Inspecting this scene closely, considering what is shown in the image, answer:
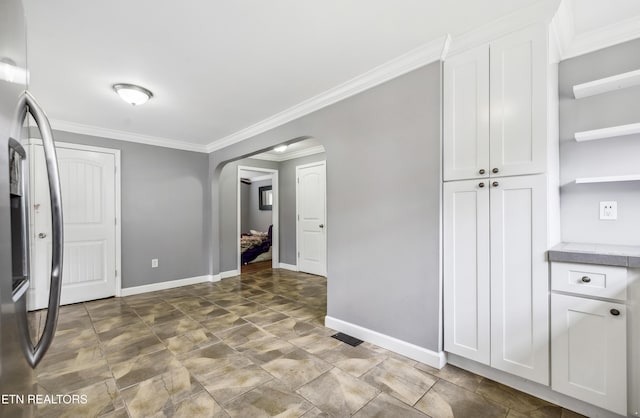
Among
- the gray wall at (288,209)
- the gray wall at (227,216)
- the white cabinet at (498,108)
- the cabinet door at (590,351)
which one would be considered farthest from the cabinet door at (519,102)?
the gray wall at (227,216)

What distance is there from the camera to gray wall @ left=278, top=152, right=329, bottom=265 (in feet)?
19.3

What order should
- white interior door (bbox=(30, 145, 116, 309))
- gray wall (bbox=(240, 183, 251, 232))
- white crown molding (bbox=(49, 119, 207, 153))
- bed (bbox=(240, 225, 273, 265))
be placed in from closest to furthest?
white interior door (bbox=(30, 145, 116, 309)), white crown molding (bbox=(49, 119, 207, 153)), bed (bbox=(240, 225, 273, 265)), gray wall (bbox=(240, 183, 251, 232))

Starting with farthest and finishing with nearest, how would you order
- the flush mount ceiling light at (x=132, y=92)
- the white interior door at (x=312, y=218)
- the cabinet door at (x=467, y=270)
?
1. the white interior door at (x=312, y=218)
2. the flush mount ceiling light at (x=132, y=92)
3. the cabinet door at (x=467, y=270)

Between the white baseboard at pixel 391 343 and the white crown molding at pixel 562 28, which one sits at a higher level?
the white crown molding at pixel 562 28

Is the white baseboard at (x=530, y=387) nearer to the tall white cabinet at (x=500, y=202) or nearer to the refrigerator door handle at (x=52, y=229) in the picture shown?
the tall white cabinet at (x=500, y=202)

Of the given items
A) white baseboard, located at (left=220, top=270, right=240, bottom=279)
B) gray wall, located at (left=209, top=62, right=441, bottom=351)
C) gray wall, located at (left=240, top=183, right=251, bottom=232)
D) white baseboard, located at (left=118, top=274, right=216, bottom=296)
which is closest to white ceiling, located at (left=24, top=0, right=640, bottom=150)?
gray wall, located at (left=209, top=62, right=441, bottom=351)

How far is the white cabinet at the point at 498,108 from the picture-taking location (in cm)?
176

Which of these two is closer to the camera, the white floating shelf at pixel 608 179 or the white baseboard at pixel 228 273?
the white floating shelf at pixel 608 179

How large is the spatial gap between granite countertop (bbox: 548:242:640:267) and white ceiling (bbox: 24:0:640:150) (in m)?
1.40

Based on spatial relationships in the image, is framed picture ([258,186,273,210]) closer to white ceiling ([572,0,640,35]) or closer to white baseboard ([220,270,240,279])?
white baseboard ([220,270,240,279])

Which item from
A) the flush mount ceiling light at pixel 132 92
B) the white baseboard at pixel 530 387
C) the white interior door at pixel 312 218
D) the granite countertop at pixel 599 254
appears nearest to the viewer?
the granite countertop at pixel 599 254

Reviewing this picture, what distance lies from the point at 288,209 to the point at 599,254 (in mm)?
4935

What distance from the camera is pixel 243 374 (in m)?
2.11

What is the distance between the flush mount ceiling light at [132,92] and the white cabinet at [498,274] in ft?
9.25
